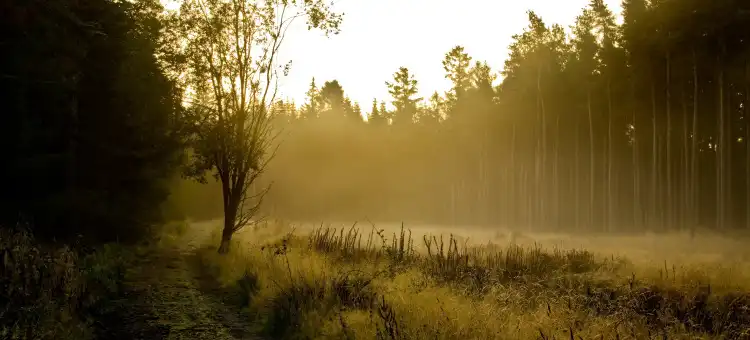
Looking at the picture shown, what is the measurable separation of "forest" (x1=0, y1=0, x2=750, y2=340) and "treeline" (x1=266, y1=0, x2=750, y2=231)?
10.0 inches

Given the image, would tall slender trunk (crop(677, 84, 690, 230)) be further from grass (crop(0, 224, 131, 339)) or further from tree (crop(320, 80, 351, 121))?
tree (crop(320, 80, 351, 121))

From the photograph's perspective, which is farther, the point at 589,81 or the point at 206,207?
the point at 206,207

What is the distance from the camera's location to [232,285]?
12.4 m

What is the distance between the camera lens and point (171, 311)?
9.84 m

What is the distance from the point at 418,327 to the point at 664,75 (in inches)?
1339

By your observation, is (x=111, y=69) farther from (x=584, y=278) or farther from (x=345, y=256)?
(x=584, y=278)

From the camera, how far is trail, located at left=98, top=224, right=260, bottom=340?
8.30m

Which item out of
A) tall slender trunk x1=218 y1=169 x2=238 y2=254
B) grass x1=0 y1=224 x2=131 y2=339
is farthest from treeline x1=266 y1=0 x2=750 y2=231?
grass x1=0 y1=224 x2=131 y2=339

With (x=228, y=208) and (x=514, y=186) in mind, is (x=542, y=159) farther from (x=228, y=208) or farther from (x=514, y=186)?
(x=228, y=208)

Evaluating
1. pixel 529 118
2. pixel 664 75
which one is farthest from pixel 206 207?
pixel 664 75

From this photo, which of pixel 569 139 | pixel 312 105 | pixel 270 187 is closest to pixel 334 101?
pixel 312 105

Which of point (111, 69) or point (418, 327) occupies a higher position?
point (111, 69)

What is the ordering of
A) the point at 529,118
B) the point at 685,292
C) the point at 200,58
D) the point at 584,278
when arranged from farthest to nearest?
the point at 529,118 → the point at 200,58 → the point at 584,278 → the point at 685,292

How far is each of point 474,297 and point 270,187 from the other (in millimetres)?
15310
